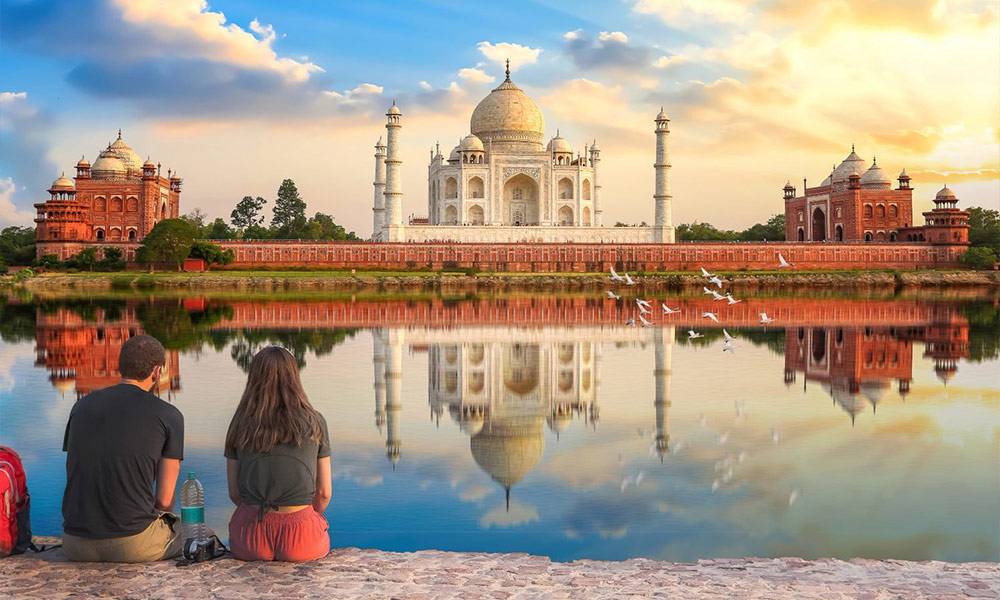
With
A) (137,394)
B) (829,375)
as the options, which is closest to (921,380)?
(829,375)

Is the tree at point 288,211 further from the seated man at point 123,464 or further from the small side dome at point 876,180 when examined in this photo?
the seated man at point 123,464

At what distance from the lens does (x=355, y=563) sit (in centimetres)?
511

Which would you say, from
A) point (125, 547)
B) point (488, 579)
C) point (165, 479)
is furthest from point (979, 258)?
point (125, 547)

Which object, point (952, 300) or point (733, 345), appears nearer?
point (733, 345)

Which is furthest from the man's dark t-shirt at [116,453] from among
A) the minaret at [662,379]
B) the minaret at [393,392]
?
the minaret at [662,379]

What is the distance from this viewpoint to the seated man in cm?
476

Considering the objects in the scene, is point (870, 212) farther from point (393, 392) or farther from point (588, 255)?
point (393, 392)

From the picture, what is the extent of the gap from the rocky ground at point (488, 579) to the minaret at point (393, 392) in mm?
2800

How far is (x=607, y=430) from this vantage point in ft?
31.0

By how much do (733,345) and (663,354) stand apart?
2153 millimetres

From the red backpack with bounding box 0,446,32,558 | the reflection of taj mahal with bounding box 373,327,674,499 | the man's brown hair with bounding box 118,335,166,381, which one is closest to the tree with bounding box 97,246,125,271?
the reflection of taj mahal with bounding box 373,327,674,499

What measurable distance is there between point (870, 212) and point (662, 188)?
54.0 ft

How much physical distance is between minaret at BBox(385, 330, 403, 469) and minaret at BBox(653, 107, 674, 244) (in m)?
39.0

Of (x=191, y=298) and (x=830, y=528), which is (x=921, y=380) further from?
(x=191, y=298)
